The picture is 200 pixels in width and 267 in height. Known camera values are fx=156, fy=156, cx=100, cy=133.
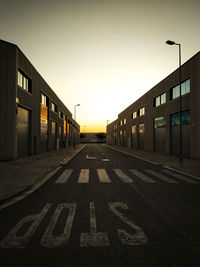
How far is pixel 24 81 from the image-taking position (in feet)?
54.5

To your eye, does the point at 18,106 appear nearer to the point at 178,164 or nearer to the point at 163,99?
the point at 178,164

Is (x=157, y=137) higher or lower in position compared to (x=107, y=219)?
higher

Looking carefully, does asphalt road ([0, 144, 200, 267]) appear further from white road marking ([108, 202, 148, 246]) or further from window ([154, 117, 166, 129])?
window ([154, 117, 166, 129])

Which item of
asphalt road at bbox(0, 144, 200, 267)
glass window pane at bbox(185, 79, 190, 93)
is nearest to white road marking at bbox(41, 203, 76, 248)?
asphalt road at bbox(0, 144, 200, 267)

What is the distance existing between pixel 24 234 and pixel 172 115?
20.2 metres

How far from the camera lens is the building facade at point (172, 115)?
49.7 feet

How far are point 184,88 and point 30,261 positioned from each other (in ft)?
64.0

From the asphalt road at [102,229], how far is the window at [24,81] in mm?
13630

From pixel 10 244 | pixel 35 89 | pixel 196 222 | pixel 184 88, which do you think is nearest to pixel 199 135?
pixel 184 88

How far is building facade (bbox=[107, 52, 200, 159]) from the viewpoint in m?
15.2

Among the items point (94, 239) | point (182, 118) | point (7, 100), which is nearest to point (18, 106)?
point (7, 100)

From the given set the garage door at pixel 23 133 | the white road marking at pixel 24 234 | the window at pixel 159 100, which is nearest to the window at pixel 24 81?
the garage door at pixel 23 133

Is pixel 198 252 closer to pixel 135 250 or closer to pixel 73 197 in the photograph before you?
pixel 135 250

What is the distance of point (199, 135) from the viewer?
47.1 ft
